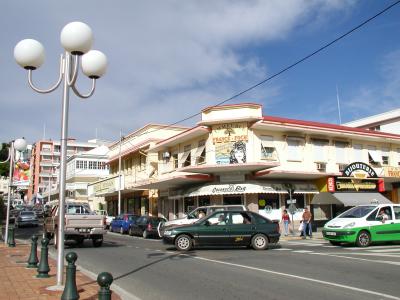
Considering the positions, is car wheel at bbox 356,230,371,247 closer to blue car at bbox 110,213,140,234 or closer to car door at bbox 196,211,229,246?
car door at bbox 196,211,229,246

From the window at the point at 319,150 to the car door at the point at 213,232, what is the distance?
16.0m

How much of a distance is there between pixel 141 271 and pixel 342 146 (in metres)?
25.1

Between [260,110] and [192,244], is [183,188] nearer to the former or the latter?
[260,110]

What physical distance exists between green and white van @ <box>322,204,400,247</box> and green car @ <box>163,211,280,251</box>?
2.67 meters

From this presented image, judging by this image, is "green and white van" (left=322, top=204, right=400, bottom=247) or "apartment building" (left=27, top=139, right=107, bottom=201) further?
"apartment building" (left=27, top=139, right=107, bottom=201)

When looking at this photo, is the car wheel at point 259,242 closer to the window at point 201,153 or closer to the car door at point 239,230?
the car door at point 239,230

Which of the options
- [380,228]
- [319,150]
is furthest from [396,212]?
[319,150]

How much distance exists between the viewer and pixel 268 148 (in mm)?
30000

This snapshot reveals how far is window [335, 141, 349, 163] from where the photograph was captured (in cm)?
3278

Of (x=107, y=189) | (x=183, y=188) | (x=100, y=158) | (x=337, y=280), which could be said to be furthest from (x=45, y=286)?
(x=100, y=158)

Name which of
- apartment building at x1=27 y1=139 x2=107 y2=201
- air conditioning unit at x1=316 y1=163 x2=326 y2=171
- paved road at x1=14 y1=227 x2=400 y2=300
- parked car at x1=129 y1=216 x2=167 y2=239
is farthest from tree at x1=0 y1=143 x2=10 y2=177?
apartment building at x1=27 y1=139 x2=107 y2=201

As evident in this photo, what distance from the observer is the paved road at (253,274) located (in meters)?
8.38

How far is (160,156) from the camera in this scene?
1519 inches

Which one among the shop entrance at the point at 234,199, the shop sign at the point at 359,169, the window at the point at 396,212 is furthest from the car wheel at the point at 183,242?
the shop sign at the point at 359,169
